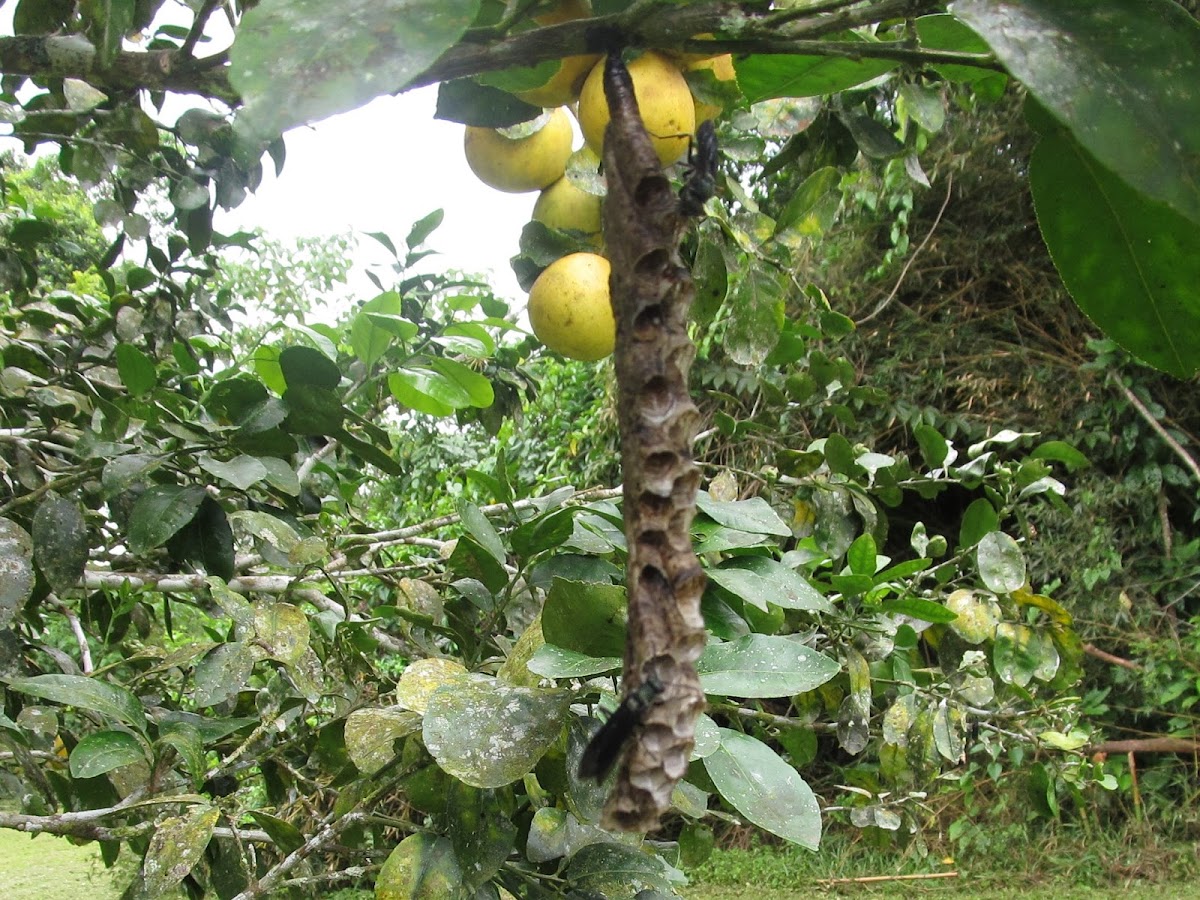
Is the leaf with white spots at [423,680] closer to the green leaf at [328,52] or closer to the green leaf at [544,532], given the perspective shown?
the green leaf at [544,532]

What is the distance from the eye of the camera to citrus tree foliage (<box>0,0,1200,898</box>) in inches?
9.2

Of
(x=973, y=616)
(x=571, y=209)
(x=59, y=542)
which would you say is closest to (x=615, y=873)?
(x=571, y=209)

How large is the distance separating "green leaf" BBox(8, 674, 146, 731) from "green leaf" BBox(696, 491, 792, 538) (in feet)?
1.34

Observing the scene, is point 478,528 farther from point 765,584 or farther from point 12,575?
point 12,575

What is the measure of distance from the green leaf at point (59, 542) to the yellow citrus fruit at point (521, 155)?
1.45 feet

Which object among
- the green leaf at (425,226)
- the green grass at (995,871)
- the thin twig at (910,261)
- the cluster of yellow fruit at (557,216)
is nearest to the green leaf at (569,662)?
the cluster of yellow fruit at (557,216)

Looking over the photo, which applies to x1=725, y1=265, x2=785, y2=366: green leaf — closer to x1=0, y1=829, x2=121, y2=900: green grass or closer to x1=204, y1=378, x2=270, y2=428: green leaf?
x1=204, y1=378, x2=270, y2=428: green leaf

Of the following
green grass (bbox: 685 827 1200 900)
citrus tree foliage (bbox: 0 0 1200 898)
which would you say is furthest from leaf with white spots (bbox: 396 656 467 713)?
green grass (bbox: 685 827 1200 900)

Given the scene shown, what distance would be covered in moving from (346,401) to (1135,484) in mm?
2422

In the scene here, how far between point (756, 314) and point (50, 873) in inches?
145

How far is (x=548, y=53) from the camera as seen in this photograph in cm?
26

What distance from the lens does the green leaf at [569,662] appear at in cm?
41

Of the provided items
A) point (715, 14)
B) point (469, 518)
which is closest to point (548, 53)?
point (715, 14)

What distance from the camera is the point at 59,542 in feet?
2.32
